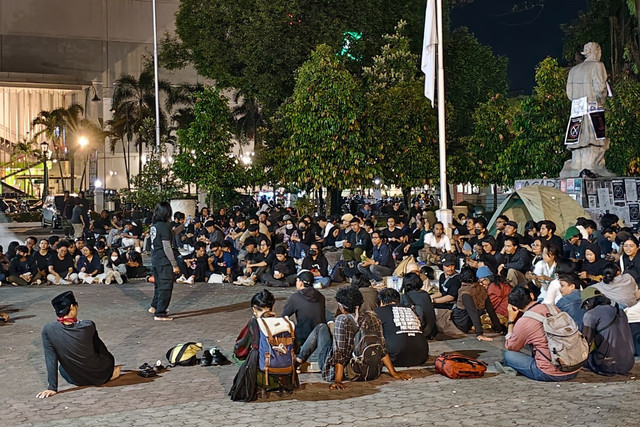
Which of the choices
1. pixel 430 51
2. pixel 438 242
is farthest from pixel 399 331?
pixel 430 51

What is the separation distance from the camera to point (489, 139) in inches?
1364

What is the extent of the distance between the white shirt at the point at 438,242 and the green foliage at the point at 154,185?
18187 mm

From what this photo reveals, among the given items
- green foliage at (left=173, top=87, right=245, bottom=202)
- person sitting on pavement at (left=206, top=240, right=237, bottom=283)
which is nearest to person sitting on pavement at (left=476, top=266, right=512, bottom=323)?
person sitting on pavement at (left=206, top=240, right=237, bottom=283)

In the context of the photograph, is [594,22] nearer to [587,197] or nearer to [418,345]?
[587,197]

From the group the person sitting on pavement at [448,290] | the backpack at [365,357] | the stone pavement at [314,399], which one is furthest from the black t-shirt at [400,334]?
the person sitting on pavement at [448,290]

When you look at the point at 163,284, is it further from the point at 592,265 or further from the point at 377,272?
the point at 592,265

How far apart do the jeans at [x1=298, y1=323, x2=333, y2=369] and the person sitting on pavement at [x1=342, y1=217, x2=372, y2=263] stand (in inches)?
338

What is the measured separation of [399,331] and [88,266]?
10779 mm

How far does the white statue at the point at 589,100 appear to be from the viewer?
70.4ft

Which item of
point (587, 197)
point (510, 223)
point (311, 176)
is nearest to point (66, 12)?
point (311, 176)

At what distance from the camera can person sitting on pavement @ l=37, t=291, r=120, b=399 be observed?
873cm

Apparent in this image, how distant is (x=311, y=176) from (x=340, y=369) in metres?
20.1

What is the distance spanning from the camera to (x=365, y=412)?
795 centimetres

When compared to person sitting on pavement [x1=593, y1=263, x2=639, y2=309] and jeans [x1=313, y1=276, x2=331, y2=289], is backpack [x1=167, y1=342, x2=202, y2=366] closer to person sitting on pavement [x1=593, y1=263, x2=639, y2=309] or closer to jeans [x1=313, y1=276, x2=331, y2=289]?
person sitting on pavement [x1=593, y1=263, x2=639, y2=309]
